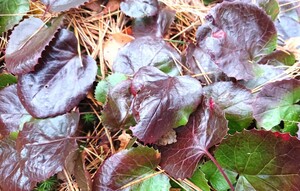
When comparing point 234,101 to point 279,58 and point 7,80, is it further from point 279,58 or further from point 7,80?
point 7,80

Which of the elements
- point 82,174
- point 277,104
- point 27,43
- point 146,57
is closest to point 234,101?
point 277,104

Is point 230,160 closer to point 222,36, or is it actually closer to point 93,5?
point 222,36

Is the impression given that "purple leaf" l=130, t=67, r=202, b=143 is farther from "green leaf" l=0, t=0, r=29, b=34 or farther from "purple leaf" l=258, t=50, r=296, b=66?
"green leaf" l=0, t=0, r=29, b=34

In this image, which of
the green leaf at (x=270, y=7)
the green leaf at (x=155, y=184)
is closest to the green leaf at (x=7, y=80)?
the green leaf at (x=155, y=184)

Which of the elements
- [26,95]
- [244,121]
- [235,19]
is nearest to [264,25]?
[235,19]

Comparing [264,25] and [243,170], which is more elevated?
[264,25]
